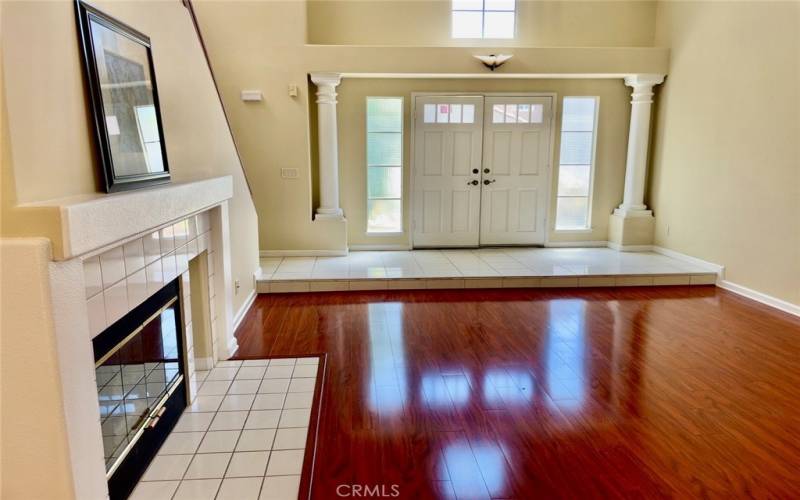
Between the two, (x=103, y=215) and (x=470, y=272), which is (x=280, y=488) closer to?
(x=103, y=215)

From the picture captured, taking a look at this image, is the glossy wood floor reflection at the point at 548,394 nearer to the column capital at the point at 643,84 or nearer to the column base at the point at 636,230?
the column base at the point at 636,230

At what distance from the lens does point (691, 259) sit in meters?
5.75

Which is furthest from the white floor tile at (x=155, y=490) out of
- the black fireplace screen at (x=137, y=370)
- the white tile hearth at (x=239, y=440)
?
the black fireplace screen at (x=137, y=370)

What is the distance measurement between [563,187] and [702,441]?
188 inches

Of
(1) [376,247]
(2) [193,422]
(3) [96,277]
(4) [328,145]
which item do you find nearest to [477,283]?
(1) [376,247]

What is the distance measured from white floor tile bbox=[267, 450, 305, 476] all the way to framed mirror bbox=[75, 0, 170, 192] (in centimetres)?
129

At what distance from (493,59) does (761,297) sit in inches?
142

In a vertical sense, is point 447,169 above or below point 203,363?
above

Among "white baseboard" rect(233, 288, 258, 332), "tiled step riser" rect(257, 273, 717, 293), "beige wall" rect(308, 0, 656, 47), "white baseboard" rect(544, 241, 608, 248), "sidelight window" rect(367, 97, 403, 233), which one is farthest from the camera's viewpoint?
"white baseboard" rect(544, 241, 608, 248)

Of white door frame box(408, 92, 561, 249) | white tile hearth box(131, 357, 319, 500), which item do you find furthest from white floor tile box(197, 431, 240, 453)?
white door frame box(408, 92, 561, 249)

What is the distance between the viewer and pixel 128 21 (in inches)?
87.0

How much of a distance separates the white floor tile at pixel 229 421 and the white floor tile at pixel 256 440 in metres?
0.08

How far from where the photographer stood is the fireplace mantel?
1.34m

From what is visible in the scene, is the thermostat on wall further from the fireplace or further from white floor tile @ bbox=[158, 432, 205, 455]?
white floor tile @ bbox=[158, 432, 205, 455]
